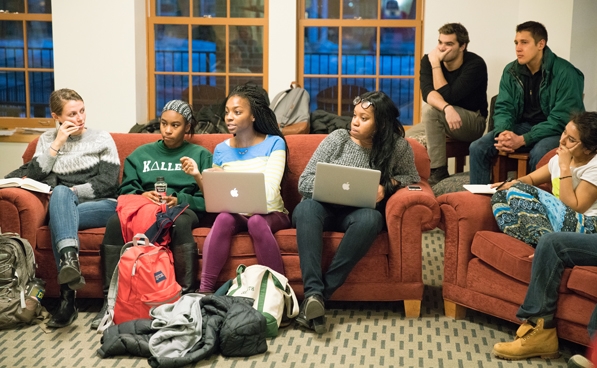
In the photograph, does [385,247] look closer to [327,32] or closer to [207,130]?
[207,130]

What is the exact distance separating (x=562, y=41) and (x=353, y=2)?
5.27 ft

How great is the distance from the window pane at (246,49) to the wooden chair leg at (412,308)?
2.97 m

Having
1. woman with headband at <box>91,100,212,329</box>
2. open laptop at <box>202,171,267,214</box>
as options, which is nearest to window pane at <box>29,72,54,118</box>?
woman with headband at <box>91,100,212,329</box>

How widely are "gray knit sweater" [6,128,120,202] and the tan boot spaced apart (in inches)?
79.7

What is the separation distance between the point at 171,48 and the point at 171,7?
12.7 inches

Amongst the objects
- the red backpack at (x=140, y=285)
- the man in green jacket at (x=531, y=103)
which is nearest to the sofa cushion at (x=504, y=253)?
the man in green jacket at (x=531, y=103)

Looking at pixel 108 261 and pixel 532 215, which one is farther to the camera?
pixel 108 261

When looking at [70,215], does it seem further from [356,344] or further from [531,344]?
[531,344]

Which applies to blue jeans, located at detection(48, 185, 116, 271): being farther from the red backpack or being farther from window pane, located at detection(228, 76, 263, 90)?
window pane, located at detection(228, 76, 263, 90)

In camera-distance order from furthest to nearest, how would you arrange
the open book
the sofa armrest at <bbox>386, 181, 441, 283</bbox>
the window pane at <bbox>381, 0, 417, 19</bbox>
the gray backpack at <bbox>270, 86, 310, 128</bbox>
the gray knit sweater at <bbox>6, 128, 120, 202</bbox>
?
1. the window pane at <bbox>381, 0, 417, 19</bbox>
2. the gray backpack at <bbox>270, 86, 310, 128</bbox>
3. the gray knit sweater at <bbox>6, 128, 120, 202</bbox>
4. the open book
5. the sofa armrest at <bbox>386, 181, 441, 283</bbox>

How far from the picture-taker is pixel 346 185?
10.7 feet

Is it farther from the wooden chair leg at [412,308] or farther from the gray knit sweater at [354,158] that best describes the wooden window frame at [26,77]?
the wooden chair leg at [412,308]

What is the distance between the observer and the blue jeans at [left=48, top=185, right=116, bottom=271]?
3225 millimetres

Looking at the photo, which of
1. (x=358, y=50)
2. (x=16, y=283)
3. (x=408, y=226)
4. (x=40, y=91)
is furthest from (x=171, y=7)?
(x=408, y=226)
